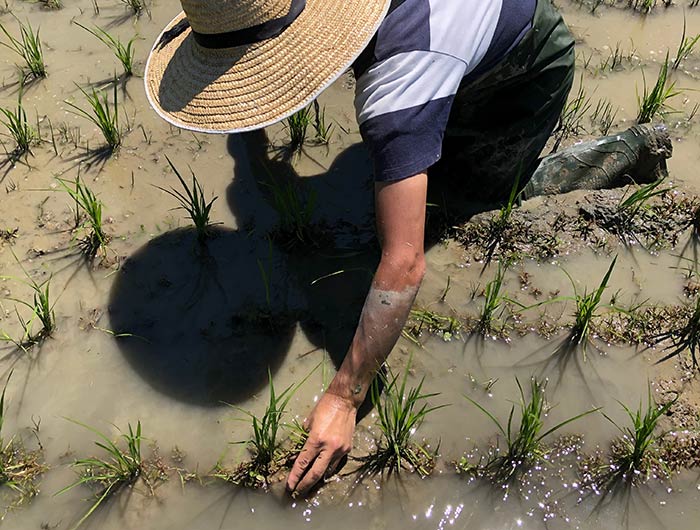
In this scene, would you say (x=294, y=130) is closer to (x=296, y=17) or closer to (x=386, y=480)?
(x=296, y=17)

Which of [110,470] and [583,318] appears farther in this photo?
[583,318]

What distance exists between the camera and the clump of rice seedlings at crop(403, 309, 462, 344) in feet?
8.41

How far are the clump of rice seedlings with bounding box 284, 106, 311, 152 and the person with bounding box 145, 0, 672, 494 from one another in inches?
34.8

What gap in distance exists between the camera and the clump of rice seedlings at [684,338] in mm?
2502

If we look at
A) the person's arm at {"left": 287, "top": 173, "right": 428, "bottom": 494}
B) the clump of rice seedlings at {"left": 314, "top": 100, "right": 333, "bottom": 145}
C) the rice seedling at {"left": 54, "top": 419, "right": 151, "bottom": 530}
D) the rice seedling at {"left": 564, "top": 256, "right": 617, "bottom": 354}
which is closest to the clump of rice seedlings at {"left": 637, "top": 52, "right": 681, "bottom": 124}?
the rice seedling at {"left": 564, "top": 256, "right": 617, "bottom": 354}

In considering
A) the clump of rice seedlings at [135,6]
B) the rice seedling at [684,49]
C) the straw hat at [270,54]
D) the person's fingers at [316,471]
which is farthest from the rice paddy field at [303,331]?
the straw hat at [270,54]

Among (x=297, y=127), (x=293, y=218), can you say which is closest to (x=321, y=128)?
(x=297, y=127)

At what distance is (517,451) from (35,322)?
5.83 feet

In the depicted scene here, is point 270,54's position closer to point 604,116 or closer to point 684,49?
point 604,116

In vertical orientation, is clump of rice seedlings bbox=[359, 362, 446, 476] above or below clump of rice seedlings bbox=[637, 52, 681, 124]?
below

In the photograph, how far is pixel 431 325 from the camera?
258cm

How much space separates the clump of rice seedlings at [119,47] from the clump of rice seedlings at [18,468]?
1.74 meters

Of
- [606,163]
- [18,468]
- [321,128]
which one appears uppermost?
[606,163]

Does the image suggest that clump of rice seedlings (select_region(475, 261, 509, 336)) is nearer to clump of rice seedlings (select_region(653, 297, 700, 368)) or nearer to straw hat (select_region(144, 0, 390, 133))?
clump of rice seedlings (select_region(653, 297, 700, 368))
